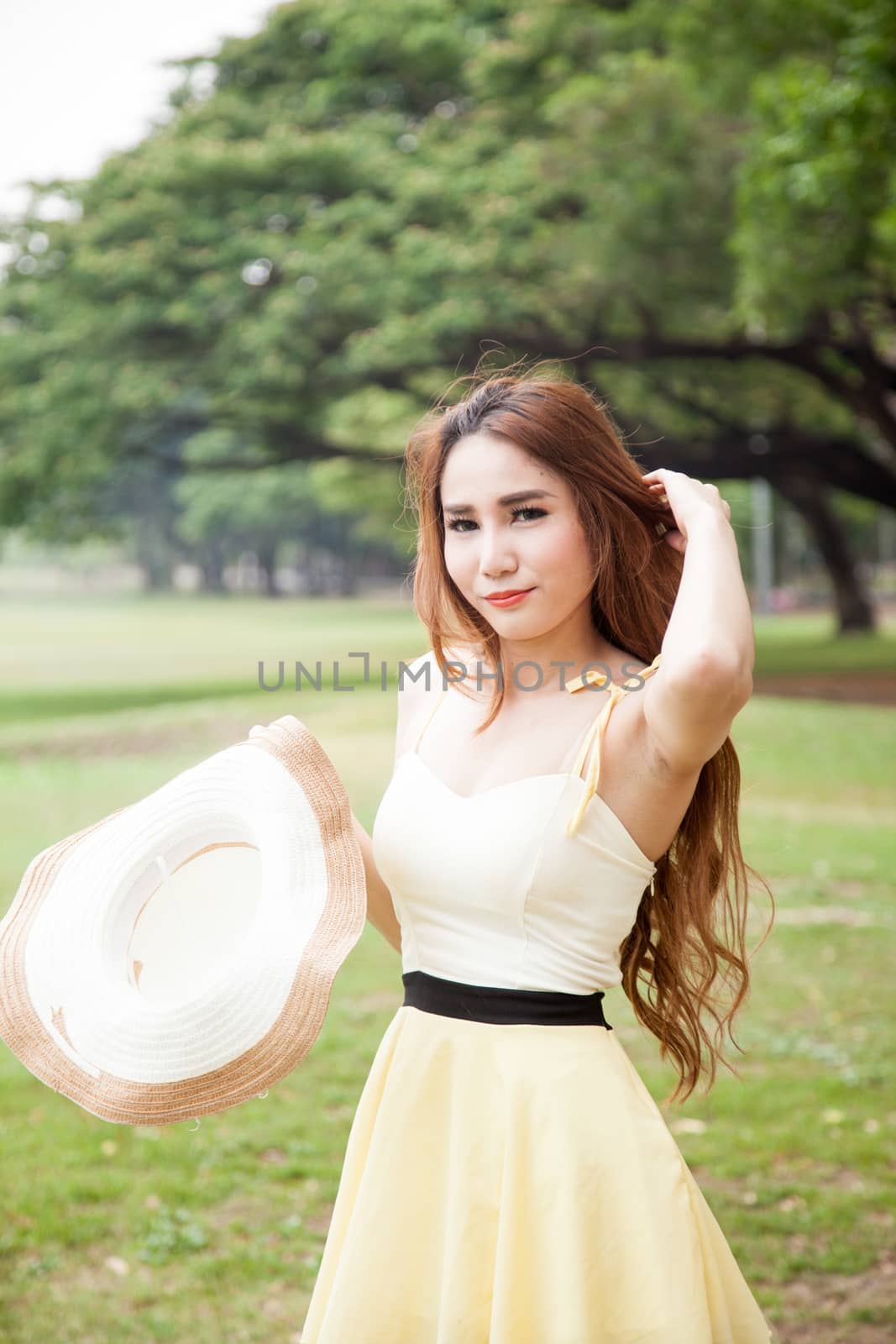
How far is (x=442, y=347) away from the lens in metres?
16.4

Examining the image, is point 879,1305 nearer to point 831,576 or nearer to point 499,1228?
point 499,1228

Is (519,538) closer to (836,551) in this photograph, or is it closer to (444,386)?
(444,386)

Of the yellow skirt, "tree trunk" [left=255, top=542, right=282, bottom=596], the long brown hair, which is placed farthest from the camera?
"tree trunk" [left=255, top=542, right=282, bottom=596]

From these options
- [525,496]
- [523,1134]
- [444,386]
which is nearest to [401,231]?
[444,386]

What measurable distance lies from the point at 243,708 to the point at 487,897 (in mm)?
15650

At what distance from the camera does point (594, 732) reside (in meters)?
1.85

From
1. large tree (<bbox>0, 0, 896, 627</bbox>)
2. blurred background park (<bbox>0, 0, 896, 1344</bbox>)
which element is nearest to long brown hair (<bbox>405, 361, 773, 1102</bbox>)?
blurred background park (<bbox>0, 0, 896, 1344</bbox>)

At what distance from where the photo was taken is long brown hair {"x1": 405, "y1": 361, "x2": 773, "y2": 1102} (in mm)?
1951

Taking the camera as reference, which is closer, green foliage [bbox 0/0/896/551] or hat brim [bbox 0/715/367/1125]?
hat brim [bbox 0/715/367/1125]

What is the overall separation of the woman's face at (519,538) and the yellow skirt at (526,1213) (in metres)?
0.59

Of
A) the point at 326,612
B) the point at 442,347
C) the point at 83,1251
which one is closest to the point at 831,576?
the point at 442,347

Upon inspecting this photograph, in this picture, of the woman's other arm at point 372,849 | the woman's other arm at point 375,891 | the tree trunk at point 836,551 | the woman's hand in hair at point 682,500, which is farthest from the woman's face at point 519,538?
the tree trunk at point 836,551

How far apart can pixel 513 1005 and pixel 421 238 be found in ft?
47.5

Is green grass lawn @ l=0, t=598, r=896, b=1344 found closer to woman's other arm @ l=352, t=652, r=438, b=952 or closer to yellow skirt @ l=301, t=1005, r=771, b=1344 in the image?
yellow skirt @ l=301, t=1005, r=771, b=1344
